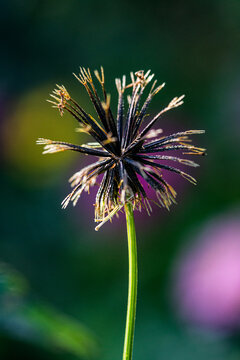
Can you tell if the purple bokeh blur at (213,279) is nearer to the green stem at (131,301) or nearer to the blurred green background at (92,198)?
the blurred green background at (92,198)

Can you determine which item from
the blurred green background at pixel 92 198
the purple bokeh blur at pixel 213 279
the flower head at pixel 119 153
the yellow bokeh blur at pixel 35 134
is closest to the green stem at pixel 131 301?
the flower head at pixel 119 153

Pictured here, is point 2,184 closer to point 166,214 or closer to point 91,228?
point 91,228

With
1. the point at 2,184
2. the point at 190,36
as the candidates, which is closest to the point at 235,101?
the point at 190,36

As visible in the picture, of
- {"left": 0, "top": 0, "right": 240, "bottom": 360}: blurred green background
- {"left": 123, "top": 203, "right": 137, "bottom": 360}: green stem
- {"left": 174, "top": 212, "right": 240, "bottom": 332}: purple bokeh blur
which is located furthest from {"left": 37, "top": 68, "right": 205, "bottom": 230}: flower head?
{"left": 174, "top": 212, "right": 240, "bottom": 332}: purple bokeh blur

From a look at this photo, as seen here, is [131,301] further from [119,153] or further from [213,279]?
[213,279]

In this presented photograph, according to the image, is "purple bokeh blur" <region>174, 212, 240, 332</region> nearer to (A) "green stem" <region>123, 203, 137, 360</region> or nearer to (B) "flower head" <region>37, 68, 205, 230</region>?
(B) "flower head" <region>37, 68, 205, 230</region>
